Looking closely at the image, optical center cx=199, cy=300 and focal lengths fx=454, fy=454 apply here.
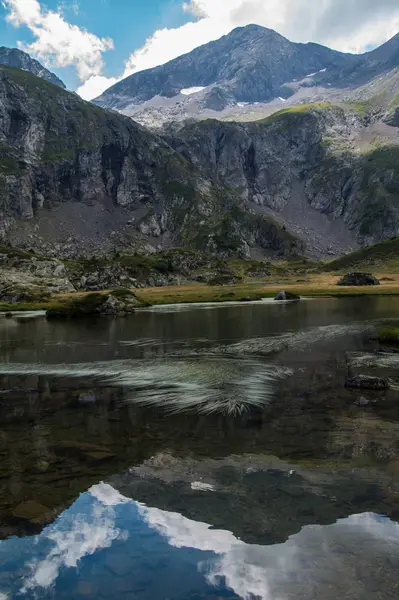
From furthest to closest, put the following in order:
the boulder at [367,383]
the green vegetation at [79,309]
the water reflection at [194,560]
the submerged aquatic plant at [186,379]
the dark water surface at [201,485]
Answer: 1. the green vegetation at [79,309]
2. the boulder at [367,383]
3. the submerged aquatic plant at [186,379]
4. the dark water surface at [201,485]
5. the water reflection at [194,560]

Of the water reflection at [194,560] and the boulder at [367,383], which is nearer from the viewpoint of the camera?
the water reflection at [194,560]

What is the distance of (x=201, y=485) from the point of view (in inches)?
630

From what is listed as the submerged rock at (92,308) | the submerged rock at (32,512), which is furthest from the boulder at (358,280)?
the submerged rock at (32,512)

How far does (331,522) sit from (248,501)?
8.69 ft

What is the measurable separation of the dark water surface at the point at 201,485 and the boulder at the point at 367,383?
1.05 meters

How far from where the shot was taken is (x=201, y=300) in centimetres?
13338

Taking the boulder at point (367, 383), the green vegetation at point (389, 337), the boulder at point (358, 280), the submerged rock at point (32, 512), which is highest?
the submerged rock at point (32, 512)

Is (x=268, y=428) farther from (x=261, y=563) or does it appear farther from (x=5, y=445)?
(x=5, y=445)

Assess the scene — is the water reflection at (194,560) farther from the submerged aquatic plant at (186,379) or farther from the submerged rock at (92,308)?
the submerged rock at (92,308)

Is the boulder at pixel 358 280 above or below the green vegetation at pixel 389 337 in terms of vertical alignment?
below

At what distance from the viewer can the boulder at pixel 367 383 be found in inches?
1148

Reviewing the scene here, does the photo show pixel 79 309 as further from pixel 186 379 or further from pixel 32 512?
pixel 32 512

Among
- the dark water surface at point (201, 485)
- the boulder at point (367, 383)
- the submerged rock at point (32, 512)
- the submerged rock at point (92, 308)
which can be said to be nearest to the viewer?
the dark water surface at point (201, 485)

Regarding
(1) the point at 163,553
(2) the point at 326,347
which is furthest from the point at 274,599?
(2) the point at 326,347
